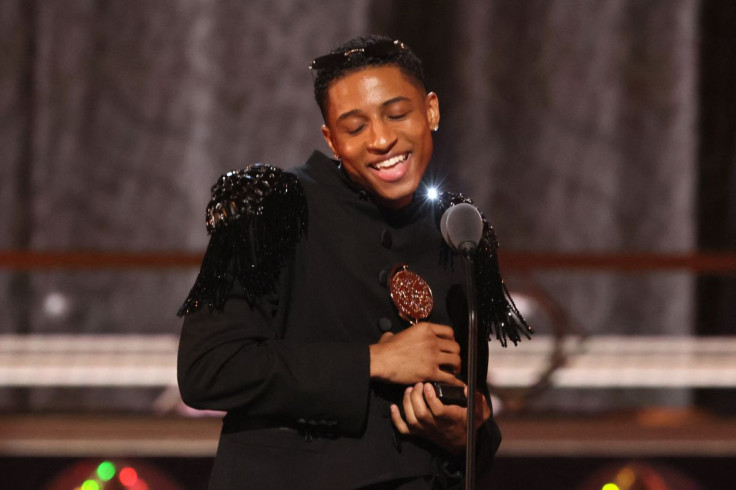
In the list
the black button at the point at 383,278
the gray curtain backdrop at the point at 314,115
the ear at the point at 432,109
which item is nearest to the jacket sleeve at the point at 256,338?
the black button at the point at 383,278

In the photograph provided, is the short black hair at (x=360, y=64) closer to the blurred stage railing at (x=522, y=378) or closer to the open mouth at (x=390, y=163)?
the open mouth at (x=390, y=163)

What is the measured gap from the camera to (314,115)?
6.87 meters

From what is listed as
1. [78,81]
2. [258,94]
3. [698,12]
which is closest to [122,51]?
[78,81]

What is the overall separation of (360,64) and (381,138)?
4.2 inches

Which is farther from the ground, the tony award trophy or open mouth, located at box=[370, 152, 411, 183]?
open mouth, located at box=[370, 152, 411, 183]

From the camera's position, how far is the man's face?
1.58 meters

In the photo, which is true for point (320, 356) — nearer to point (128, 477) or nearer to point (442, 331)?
point (442, 331)

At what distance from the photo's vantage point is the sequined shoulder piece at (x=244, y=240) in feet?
4.95

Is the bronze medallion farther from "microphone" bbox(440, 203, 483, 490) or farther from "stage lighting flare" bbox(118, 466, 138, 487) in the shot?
"stage lighting flare" bbox(118, 466, 138, 487)

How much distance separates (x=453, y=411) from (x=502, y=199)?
5.32 m

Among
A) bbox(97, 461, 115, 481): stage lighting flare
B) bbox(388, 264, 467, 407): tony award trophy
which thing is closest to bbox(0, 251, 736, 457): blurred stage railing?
bbox(97, 461, 115, 481): stage lighting flare

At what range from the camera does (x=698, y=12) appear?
6.49m

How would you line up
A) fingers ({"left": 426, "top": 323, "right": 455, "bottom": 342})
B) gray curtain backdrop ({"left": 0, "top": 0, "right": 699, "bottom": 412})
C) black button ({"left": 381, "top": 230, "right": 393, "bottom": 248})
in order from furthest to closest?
gray curtain backdrop ({"left": 0, "top": 0, "right": 699, "bottom": 412})
black button ({"left": 381, "top": 230, "right": 393, "bottom": 248})
fingers ({"left": 426, "top": 323, "right": 455, "bottom": 342})

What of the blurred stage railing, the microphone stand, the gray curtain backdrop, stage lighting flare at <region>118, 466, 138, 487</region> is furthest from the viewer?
the gray curtain backdrop
